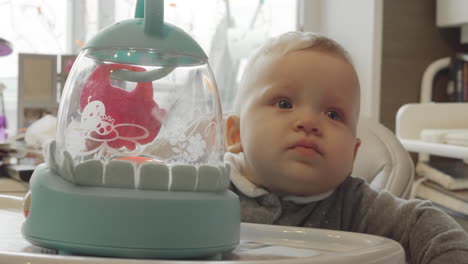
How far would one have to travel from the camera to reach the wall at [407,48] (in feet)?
7.43

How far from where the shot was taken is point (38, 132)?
132 centimetres

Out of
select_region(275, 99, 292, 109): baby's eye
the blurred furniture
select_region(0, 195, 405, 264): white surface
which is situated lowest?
select_region(0, 195, 405, 264): white surface

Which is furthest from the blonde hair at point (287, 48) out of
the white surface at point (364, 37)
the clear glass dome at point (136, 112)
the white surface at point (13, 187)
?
the white surface at point (364, 37)

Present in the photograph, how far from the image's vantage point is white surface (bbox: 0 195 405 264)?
14.8 inches

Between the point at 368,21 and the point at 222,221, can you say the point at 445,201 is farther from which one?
the point at 222,221

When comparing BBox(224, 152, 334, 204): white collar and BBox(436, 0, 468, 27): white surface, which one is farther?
BBox(436, 0, 468, 27): white surface

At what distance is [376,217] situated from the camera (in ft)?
2.48

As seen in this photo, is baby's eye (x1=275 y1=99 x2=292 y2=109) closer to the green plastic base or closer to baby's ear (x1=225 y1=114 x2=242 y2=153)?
baby's ear (x1=225 y1=114 x2=242 y2=153)

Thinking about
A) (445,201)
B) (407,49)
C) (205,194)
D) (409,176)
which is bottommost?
(445,201)

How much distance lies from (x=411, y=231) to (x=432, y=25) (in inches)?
73.0

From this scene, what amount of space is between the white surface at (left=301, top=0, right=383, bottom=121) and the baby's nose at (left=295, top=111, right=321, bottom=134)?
4.74 feet

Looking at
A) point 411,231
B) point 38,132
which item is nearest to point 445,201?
point 411,231

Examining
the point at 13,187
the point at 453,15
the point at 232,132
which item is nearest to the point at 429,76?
the point at 453,15

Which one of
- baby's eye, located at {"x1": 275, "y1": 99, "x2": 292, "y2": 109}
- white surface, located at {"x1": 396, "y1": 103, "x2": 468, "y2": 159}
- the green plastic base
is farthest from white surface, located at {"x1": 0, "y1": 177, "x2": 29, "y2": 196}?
white surface, located at {"x1": 396, "y1": 103, "x2": 468, "y2": 159}
